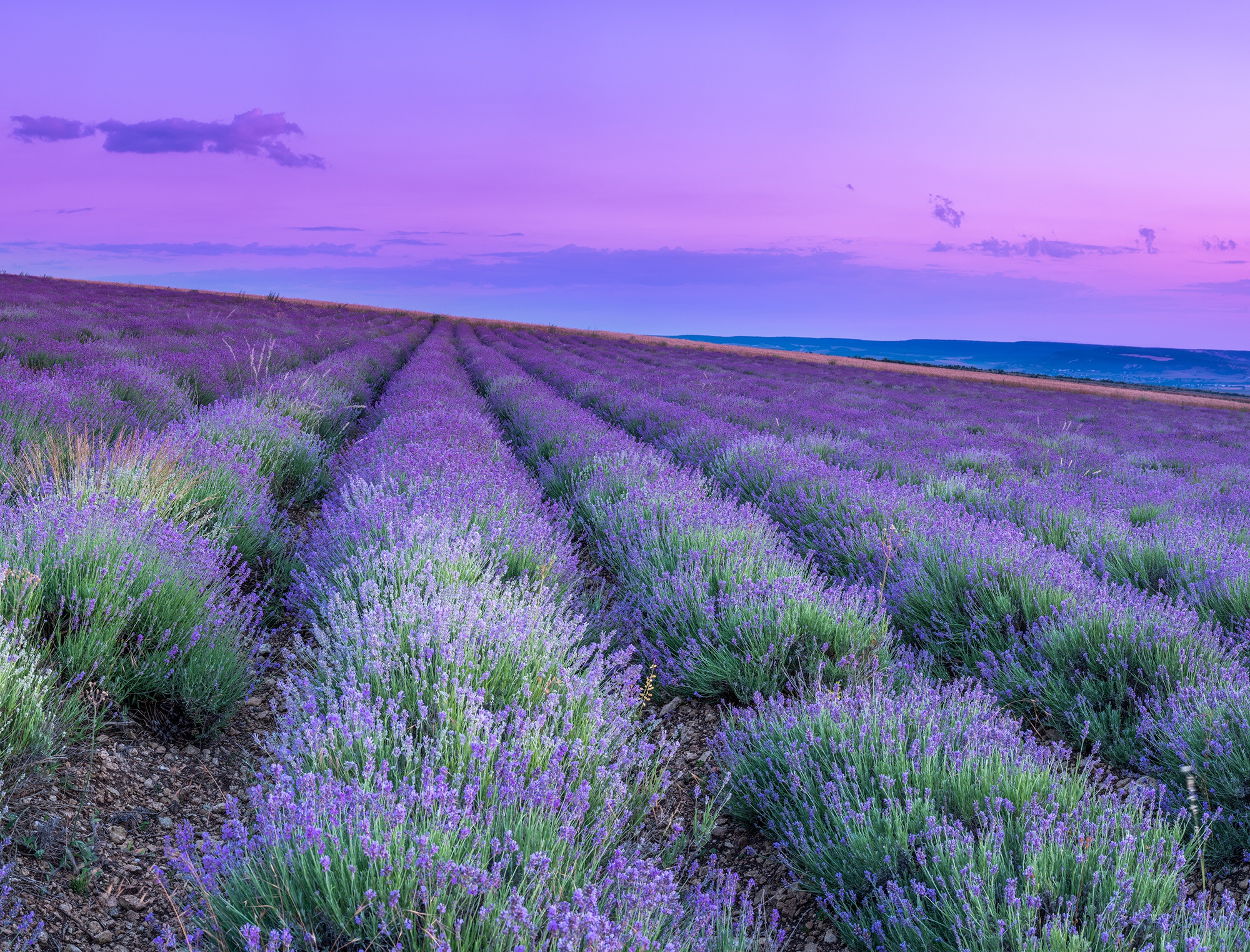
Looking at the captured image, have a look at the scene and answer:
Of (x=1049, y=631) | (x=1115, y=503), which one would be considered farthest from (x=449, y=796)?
(x=1115, y=503)

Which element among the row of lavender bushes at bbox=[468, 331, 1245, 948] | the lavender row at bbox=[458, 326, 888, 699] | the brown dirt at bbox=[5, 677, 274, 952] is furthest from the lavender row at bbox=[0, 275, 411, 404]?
the row of lavender bushes at bbox=[468, 331, 1245, 948]

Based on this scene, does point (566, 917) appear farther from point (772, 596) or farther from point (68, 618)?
point (68, 618)

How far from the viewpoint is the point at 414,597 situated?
8.53 feet

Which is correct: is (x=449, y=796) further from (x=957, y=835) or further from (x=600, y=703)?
(x=957, y=835)

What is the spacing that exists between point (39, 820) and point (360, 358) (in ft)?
41.6

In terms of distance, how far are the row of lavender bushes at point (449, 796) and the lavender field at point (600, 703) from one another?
0.6 inches

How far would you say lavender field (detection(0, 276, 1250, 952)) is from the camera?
1591mm

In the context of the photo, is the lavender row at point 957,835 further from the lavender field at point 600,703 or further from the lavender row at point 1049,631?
the lavender row at point 1049,631

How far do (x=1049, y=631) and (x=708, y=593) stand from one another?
1.53m

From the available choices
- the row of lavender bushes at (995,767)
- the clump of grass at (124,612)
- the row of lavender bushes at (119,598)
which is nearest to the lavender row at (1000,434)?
the row of lavender bushes at (995,767)

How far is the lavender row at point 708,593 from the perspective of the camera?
316 centimetres

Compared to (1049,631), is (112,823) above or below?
below

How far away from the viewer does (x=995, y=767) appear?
6.99 feet

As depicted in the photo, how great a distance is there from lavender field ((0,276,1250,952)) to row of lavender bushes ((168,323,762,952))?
2 cm
